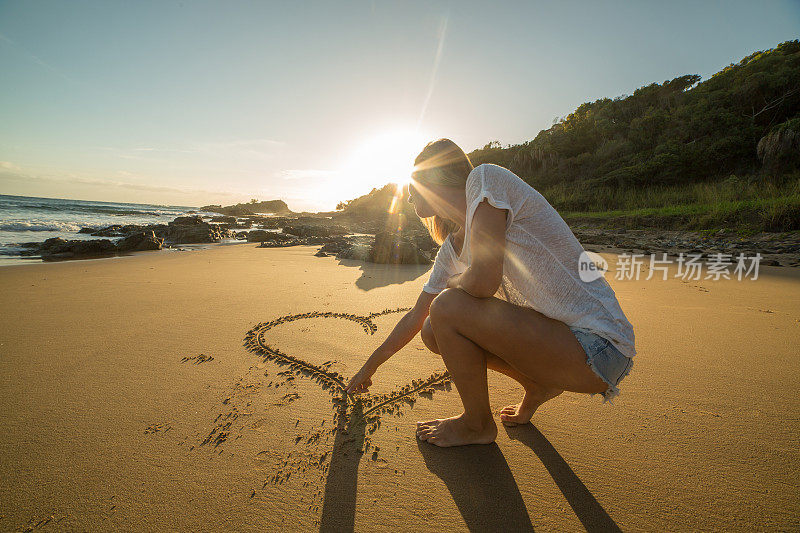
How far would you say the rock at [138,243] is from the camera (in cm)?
808

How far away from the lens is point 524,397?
5.17 ft

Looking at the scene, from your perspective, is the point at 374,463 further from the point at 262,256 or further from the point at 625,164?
the point at 625,164

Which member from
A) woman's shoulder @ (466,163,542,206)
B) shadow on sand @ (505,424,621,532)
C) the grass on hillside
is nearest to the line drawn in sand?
shadow on sand @ (505,424,621,532)

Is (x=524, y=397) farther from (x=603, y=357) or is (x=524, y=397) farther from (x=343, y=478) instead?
(x=343, y=478)

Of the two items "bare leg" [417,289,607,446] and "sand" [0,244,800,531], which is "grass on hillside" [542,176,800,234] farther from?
"bare leg" [417,289,607,446]

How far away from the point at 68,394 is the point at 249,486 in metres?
1.31

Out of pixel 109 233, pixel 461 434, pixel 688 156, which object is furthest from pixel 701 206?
pixel 109 233

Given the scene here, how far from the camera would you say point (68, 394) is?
1.72 meters

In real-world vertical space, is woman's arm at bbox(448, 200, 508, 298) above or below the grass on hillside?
below

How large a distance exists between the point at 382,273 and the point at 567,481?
4.02 metres

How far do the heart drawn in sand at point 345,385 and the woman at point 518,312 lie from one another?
29 centimetres

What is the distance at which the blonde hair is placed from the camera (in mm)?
1513

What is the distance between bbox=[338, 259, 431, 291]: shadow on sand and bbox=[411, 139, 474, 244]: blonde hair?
104 inches

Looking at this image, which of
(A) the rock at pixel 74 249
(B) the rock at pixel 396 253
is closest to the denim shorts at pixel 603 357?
(B) the rock at pixel 396 253
